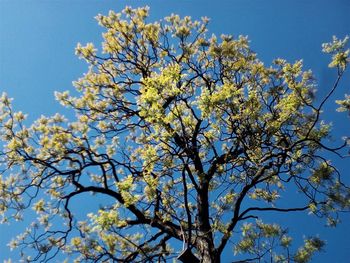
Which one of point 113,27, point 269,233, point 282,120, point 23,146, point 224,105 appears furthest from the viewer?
point 113,27

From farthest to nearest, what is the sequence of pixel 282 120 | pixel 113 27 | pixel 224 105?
pixel 113 27 → pixel 282 120 → pixel 224 105

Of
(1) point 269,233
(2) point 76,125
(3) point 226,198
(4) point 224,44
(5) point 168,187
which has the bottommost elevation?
(1) point 269,233

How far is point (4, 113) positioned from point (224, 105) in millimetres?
3511

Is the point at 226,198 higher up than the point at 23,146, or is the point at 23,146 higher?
the point at 23,146

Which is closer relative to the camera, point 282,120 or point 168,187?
point 282,120

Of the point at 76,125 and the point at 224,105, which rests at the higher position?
the point at 76,125

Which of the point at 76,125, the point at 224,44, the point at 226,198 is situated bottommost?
the point at 226,198

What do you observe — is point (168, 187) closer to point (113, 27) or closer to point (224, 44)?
point (224, 44)

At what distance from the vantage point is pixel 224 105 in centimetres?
535

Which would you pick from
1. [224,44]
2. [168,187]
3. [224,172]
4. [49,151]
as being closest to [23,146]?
[49,151]

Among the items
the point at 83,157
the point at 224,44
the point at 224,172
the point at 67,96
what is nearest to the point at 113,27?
the point at 67,96

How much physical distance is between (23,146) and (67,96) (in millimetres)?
1294

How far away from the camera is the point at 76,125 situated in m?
7.29

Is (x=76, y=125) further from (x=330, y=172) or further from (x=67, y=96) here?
(x=330, y=172)
